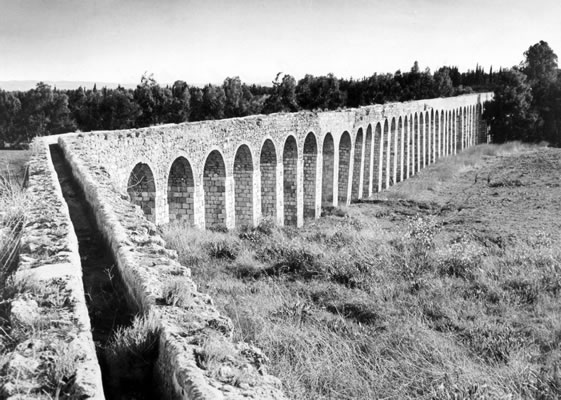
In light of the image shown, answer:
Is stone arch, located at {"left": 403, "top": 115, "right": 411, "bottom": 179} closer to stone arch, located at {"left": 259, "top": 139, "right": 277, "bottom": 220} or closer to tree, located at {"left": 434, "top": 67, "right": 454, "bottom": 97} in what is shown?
stone arch, located at {"left": 259, "top": 139, "right": 277, "bottom": 220}

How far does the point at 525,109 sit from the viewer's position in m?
49.6

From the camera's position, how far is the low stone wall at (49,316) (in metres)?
2.61

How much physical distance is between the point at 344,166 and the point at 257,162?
1001 cm

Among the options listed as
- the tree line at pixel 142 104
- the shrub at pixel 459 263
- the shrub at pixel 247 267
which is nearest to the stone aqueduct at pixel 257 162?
the shrub at pixel 247 267

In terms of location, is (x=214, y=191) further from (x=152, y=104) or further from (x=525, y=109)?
(x=525, y=109)

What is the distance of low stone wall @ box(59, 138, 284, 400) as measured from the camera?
108 inches

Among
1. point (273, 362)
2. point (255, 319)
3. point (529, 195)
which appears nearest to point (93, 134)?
point (255, 319)

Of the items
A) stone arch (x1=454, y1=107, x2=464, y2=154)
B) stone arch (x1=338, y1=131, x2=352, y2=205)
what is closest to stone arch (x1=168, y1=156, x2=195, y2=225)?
stone arch (x1=338, y1=131, x2=352, y2=205)

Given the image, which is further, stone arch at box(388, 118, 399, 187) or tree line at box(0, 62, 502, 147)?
tree line at box(0, 62, 502, 147)

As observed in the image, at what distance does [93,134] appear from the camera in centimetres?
1145

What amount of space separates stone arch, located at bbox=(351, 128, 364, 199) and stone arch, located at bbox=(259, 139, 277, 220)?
951 centimetres

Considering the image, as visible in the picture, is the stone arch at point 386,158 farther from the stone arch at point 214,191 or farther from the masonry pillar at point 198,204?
the masonry pillar at point 198,204

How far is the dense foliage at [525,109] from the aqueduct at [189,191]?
13.1 meters

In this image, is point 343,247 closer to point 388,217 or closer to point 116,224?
point 116,224
